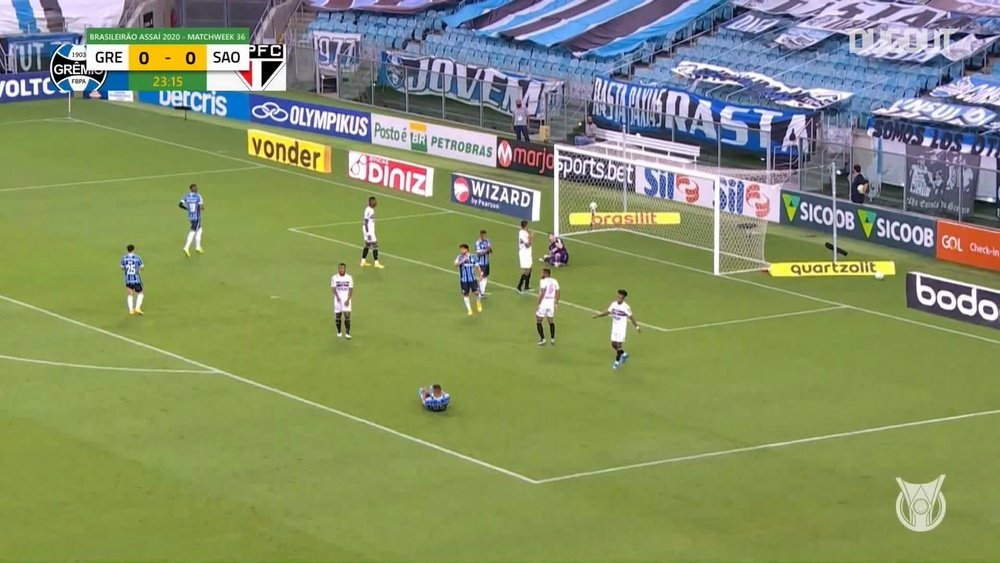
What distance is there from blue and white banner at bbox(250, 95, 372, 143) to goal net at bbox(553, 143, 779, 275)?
12524 millimetres

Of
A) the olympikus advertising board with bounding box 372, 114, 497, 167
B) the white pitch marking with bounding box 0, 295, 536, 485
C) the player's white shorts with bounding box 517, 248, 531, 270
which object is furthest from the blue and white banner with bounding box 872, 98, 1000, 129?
the white pitch marking with bounding box 0, 295, 536, 485

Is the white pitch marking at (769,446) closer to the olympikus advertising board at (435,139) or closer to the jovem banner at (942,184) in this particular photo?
the jovem banner at (942,184)

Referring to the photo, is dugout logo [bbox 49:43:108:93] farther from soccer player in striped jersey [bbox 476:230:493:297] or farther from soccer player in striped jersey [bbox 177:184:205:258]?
soccer player in striped jersey [bbox 476:230:493:297]

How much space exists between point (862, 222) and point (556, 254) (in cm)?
915

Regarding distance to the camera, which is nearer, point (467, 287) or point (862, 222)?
point (467, 287)

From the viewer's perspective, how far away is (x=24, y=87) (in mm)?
78062

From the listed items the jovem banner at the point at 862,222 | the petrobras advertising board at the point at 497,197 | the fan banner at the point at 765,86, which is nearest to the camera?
the jovem banner at the point at 862,222

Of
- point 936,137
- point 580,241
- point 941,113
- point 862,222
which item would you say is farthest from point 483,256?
point 941,113

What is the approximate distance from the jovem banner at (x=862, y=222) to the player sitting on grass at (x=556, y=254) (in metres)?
8.03

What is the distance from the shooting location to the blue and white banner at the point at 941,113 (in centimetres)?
5638

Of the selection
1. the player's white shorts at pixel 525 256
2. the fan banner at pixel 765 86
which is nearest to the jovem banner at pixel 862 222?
the fan banner at pixel 765 86

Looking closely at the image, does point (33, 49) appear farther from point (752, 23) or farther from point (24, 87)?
point (752, 23)

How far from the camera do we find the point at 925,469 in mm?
33094

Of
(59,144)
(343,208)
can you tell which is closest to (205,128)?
(59,144)
